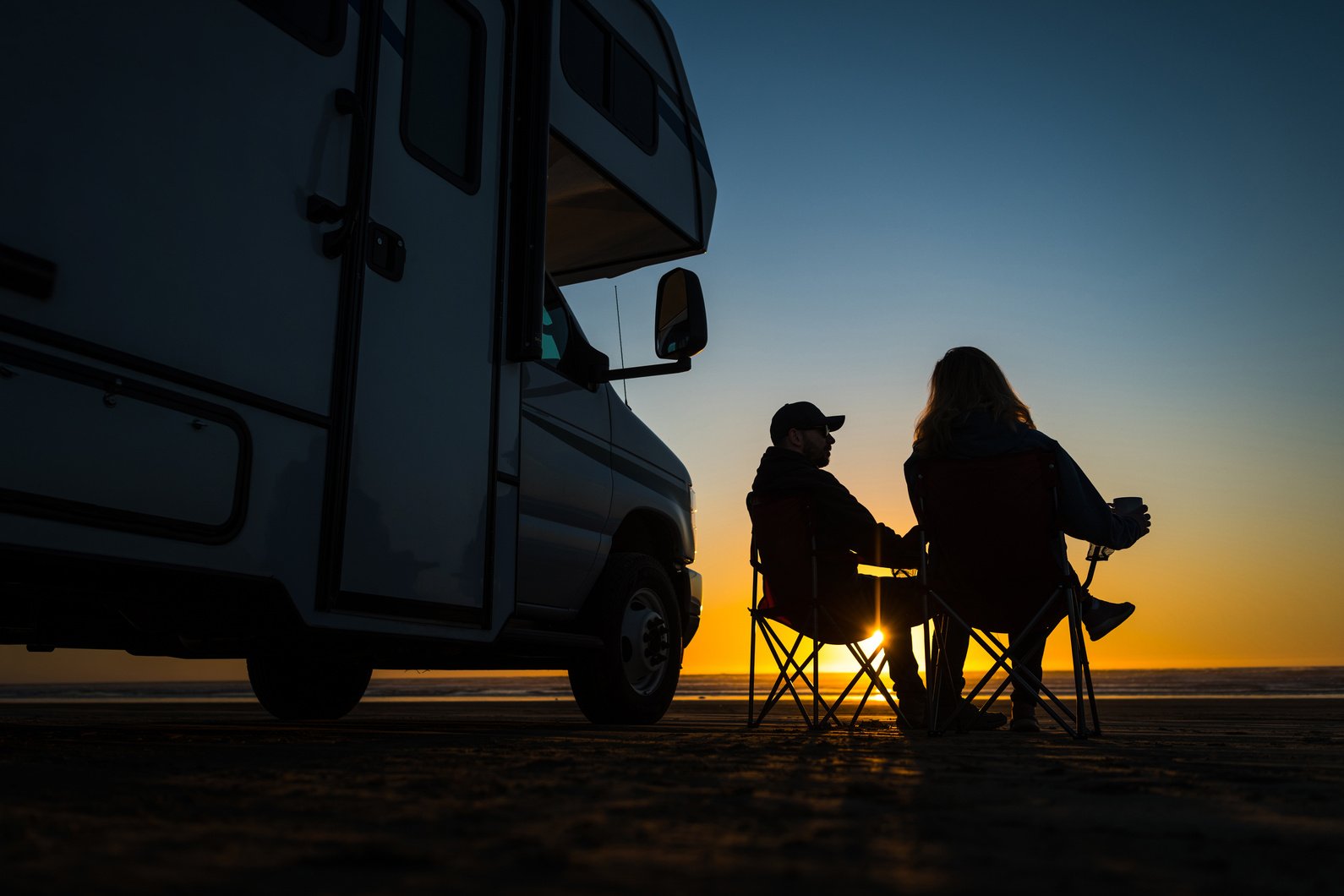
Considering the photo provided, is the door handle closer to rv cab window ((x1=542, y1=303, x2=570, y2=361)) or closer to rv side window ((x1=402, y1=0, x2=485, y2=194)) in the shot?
rv side window ((x1=402, y1=0, x2=485, y2=194))

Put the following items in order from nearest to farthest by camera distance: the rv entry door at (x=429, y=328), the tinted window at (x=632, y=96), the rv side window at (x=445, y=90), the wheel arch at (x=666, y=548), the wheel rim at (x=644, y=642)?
the rv entry door at (x=429, y=328), the rv side window at (x=445, y=90), the tinted window at (x=632, y=96), the wheel rim at (x=644, y=642), the wheel arch at (x=666, y=548)

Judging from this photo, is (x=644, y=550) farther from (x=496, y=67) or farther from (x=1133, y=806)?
(x=1133, y=806)

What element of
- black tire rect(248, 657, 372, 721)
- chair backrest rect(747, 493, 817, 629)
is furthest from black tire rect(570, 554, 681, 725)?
black tire rect(248, 657, 372, 721)

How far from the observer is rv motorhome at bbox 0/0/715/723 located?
2354 millimetres

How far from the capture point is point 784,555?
4.66 metres

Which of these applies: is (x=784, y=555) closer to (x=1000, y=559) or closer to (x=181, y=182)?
(x=1000, y=559)

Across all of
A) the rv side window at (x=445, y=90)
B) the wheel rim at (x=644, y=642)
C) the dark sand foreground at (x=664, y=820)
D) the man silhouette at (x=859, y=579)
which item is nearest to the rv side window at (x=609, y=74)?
the rv side window at (x=445, y=90)

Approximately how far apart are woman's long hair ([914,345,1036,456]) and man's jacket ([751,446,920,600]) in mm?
422

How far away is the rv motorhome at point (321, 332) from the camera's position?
2354 millimetres

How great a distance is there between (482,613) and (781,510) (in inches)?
58.5

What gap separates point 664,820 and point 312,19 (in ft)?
8.26

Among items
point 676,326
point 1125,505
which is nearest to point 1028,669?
point 1125,505

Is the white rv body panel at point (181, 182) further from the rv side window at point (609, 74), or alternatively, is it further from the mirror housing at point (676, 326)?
the mirror housing at point (676, 326)

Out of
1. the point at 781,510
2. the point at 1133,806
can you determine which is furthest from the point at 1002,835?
the point at 781,510
